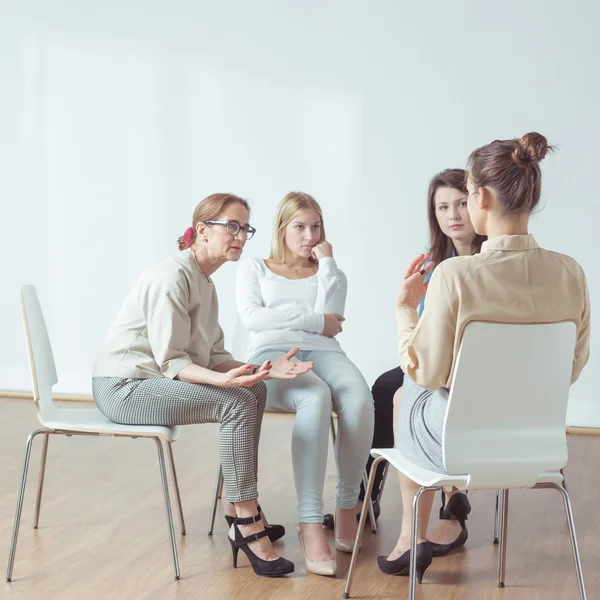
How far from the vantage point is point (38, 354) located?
2707 millimetres

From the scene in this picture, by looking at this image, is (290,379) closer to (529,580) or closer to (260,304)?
(260,304)

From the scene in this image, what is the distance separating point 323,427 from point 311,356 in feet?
1.34

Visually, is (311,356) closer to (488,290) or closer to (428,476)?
(428,476)

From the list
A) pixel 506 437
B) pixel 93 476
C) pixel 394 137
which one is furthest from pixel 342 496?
pixel 394 137

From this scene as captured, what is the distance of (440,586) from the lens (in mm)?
2553

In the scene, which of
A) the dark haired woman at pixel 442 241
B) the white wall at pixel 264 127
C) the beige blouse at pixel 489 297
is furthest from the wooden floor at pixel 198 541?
the white wall at pixel 264 127

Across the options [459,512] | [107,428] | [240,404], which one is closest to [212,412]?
[240,404]

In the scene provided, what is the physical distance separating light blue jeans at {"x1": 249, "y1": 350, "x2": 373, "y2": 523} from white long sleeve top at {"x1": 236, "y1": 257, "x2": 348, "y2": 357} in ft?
0.41

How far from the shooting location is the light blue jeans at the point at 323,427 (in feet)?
8.96

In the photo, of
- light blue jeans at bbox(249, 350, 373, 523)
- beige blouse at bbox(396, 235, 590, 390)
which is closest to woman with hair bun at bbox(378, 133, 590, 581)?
beige blouse at bbox(396, 235, 590, 390)

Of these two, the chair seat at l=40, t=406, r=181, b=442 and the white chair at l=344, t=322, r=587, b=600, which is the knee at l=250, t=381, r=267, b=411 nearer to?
the chair seat at l=40, t=406, r=181, b=442

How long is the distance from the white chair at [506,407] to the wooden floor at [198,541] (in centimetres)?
54

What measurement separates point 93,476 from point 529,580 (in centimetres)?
186

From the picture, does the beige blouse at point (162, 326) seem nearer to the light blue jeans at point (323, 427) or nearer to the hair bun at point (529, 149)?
the light blue jeans at point (323, 427)
